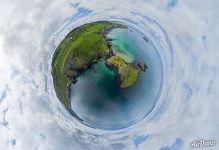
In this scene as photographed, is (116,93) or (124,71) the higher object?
(124,71)

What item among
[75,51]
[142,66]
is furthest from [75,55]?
[142,66]

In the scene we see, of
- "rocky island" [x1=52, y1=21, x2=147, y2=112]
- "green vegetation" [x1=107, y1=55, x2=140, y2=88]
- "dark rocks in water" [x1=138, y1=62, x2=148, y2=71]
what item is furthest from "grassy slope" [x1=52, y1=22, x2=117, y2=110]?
"dark rocks in water" [x1=138, y1=62, x2=148, y2=71]

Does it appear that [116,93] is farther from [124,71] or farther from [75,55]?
[75,55]

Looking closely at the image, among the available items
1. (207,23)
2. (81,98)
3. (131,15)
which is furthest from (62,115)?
(207,23)

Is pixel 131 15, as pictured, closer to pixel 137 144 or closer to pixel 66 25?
pixel 66 25

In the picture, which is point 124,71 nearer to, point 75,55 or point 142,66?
point 142,66

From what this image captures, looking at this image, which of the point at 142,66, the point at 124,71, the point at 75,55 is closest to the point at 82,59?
the point at 75,55

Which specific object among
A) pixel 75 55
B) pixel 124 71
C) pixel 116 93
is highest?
pixel 75 55
